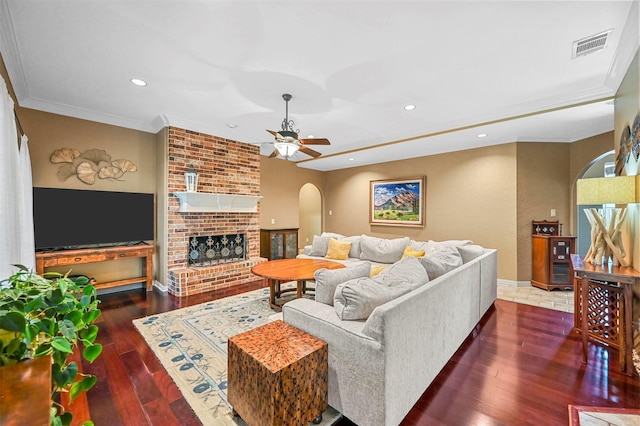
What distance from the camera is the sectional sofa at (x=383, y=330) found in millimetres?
1518

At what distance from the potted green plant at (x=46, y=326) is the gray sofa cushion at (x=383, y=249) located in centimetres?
429

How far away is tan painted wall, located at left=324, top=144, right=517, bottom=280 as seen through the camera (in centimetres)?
497

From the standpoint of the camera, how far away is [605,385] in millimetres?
2104

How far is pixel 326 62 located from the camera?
269 centimetres

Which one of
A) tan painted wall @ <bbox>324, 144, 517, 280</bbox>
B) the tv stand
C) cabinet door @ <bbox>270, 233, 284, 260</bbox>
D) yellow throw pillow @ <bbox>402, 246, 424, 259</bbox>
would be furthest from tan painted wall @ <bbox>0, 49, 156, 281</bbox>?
tan painted wall @ <bbox>324, 144, 517, 280</bbox>

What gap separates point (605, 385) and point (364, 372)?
2.07 metres

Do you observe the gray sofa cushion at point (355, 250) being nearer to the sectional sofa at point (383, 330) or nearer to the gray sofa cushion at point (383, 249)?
the gray sofa cushion at point (383, 249)

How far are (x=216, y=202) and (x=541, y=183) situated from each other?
5803 mm

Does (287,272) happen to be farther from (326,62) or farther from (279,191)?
(279,191)

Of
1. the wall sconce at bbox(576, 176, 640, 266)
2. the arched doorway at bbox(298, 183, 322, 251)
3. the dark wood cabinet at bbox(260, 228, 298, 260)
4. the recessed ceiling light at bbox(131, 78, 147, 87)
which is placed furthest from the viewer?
the arched doorway at bbox(298, 183, 322, 251)

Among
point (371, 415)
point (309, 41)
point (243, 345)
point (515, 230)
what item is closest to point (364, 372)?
point (371, 415)

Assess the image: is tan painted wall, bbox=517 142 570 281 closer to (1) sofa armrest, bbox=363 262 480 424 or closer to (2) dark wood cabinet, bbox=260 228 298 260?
(1) sofa armrest, bbox=363 262 480 424

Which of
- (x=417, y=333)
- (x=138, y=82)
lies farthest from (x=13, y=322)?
(x=138, y=82)

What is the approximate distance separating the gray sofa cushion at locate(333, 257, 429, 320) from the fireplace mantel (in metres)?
3.56
